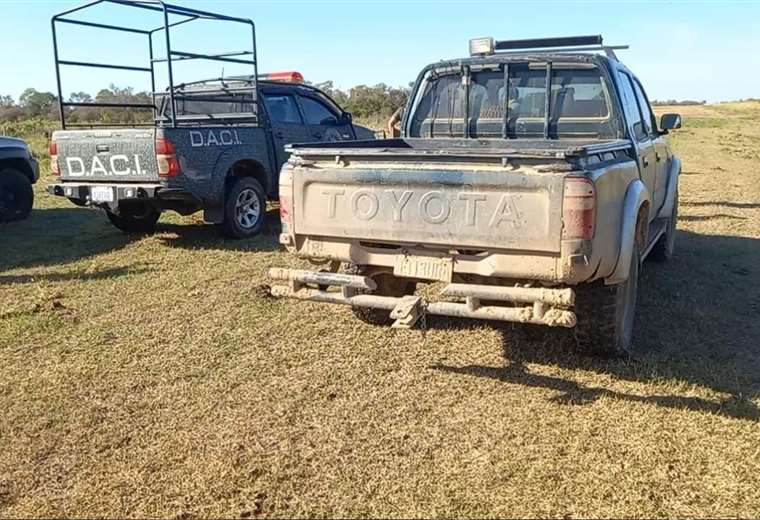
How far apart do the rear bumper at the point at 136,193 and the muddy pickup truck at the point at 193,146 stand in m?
0.01

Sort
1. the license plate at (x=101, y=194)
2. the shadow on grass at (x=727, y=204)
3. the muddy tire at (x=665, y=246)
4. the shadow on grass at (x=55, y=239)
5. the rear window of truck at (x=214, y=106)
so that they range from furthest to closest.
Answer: the shadow on grass at (x=727, y=204) < the rear window of truck at (x=214, y=106) < the shadow on grass at (x=55, y=239) < the license plate at (x=101, y=194) < the muddy tire at (x=665, y=246)

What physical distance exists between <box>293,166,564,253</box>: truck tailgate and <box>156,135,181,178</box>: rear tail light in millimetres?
3443

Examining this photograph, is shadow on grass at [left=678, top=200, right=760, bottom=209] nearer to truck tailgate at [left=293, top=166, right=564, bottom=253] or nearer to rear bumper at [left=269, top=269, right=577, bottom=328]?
rear bumper at [left=269, top=269, right=577, bottom=328]

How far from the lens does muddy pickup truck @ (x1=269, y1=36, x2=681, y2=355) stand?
3.36 meters

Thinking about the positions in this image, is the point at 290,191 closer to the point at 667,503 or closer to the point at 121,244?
the point at 667,503

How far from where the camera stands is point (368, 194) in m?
3.78

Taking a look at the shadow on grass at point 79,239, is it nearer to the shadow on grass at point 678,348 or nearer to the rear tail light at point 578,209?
the shadow on grass at point 678,348

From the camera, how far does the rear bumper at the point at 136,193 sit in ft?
23.2

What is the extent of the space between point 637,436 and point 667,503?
56cm

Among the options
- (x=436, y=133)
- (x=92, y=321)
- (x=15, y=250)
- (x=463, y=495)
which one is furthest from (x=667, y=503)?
(x=15, y=250)

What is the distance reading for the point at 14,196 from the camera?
382 inches

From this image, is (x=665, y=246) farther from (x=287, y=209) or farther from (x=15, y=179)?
(x=15, y=179)

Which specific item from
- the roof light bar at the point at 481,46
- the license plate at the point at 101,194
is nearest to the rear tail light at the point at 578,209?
the roof light bar at the point at 481,46

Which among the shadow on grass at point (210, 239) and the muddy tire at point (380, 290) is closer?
the muddy tire at point (380, 290)
